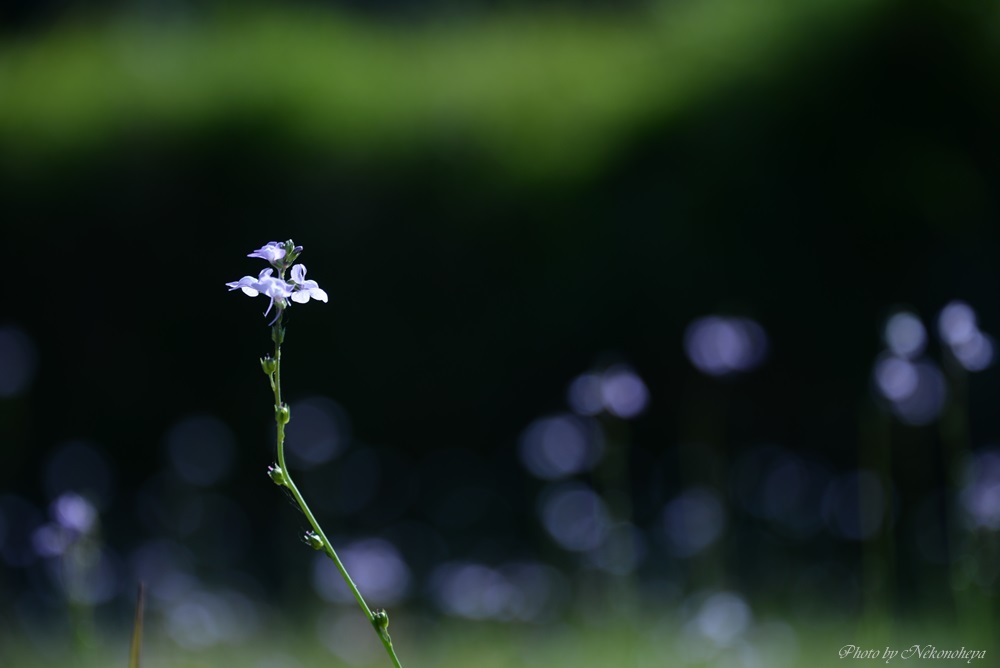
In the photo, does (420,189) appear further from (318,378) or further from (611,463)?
(611,463)

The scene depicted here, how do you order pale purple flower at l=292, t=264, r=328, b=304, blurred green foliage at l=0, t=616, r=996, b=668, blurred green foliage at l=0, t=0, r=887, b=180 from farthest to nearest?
1. blurred green foliage at l=0, t=0, r=887, b=180
2. blurred green foliage at l=0, t=616, r=996, b=668
3. pale purple flower at l=292, t=264, r=328, b=304

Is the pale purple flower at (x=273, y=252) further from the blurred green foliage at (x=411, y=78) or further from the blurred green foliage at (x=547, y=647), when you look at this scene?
the blurred green foliage at (x=411, y=78)

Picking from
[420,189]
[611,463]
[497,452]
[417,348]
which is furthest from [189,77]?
[611,463]

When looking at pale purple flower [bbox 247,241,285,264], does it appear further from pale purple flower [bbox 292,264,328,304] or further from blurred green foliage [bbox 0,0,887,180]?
blurred green foliage [bbox 0,0,887,180]

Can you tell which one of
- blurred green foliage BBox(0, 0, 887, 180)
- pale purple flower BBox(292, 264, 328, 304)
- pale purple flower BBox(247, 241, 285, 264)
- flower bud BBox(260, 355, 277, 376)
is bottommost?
flower bud BBox(260, 355, 277, 376)

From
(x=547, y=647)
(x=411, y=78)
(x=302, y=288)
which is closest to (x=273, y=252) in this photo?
(x=302, y=288)

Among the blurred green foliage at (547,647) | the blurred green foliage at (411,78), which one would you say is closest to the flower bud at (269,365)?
the blurred green foliage at (547,647)

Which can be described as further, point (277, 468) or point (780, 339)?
point (780, 339)

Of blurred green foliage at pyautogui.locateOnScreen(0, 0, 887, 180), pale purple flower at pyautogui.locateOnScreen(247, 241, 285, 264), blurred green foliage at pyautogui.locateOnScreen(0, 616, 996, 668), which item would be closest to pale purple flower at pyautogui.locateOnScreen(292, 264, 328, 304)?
pale purple flower at pyautogui.locateOnScreen(247, 241, 285, 264)

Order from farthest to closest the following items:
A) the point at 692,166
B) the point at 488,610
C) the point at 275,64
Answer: the point at 275,64, the point at 692,166, the point at 488,610

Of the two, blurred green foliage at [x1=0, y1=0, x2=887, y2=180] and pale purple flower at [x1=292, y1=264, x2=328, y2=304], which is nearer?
pale purple flower at [x1=292, y1=264, x2=328, y2=304]

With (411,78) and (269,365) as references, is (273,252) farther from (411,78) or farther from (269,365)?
(411,78)
